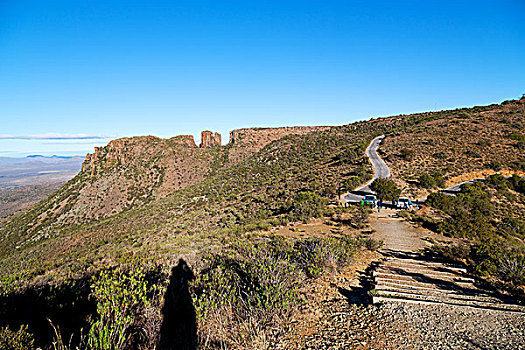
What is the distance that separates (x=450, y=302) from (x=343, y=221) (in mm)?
10829

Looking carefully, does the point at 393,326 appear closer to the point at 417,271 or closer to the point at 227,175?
the point at 417,271

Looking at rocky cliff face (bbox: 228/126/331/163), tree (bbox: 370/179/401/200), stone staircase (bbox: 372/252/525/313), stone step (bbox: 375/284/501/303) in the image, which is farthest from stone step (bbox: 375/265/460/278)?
rocky cliff face (bbox: 228/126/331/163)

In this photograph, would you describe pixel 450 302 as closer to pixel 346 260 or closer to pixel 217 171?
pixel 346 260

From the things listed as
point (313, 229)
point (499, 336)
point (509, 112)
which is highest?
point (509, 112)

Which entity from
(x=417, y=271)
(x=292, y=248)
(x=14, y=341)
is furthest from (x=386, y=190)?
(x=14, y=341)

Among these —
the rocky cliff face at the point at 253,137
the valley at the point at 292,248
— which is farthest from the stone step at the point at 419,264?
the rocky cliff face at the point at 253,137

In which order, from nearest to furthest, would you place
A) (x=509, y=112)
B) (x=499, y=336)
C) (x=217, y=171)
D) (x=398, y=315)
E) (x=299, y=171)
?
(x=499, y=336)
(x=398, y=315)
(x=299, y=171)
(x=509, y=112)
(x=217, y=171)

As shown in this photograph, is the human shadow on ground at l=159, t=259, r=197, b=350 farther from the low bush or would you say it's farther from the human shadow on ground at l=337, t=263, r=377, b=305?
the human shadow on ground at l=337, t=263, r=377, b=305

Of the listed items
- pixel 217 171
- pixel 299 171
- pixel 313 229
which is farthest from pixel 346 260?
pixel 217 171

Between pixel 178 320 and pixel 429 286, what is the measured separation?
7.32 meters

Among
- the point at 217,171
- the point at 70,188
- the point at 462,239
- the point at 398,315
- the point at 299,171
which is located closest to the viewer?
the point at 398,315

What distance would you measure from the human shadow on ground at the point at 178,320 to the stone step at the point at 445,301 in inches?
181

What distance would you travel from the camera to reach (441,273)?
820 cm

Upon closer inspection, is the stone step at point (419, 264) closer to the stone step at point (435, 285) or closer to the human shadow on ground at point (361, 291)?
the stone step at point (435, 285)
